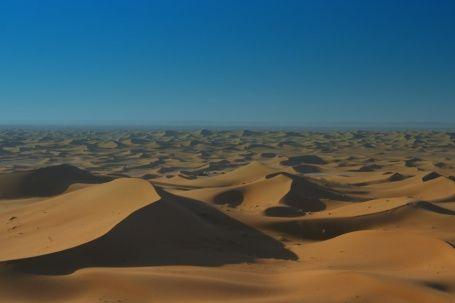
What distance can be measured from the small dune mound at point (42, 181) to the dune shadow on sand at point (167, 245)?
816cm

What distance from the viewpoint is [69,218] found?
444 inches

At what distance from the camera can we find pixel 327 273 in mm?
6441

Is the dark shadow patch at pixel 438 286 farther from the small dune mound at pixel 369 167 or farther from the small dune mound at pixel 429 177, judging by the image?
the small dune mound at pixel 369 167

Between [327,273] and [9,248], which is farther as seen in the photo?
[9,248]

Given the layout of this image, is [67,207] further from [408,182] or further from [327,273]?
[408,182]

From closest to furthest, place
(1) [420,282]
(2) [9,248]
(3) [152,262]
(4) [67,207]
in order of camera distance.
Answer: (1) [420,282]
(3) [152,262]
(2) [9,248]
(4) [67,207]

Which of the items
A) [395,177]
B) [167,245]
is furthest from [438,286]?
[395,177]

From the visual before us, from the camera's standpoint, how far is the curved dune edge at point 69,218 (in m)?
8.67

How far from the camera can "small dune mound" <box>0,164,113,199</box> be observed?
17.8 metres

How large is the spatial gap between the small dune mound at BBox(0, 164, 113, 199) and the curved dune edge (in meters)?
3.51

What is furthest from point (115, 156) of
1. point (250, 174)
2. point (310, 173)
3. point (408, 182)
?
point (408, 182)

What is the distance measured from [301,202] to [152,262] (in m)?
7.80

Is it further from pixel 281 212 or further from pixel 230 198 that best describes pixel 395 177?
pixel 281 212

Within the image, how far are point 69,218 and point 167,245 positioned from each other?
344cm
